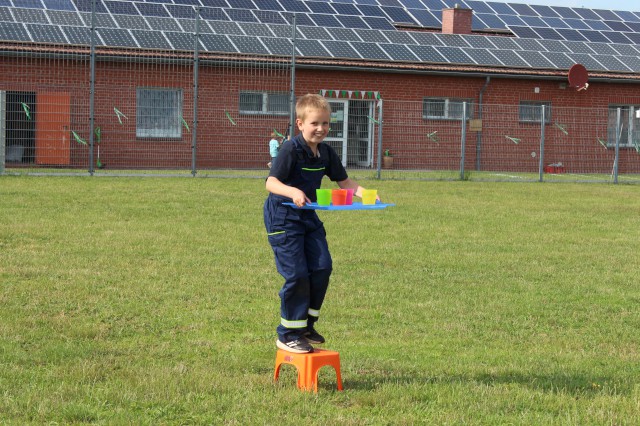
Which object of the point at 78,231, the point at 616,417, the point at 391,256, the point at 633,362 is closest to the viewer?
the point at 616,417

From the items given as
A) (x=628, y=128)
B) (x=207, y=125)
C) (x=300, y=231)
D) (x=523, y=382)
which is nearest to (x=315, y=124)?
(x=300, y=231)

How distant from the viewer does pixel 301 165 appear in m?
5.41

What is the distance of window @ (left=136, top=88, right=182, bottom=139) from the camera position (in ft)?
78.6

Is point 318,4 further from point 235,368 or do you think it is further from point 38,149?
point 235,368

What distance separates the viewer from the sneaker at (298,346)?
523 cm

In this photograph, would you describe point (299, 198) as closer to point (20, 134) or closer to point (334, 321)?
point (334, 321)

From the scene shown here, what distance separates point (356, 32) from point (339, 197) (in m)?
25.2

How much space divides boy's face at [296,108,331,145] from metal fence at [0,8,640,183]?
16.1 metres

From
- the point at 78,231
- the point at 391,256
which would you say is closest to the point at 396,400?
the point at 391,256

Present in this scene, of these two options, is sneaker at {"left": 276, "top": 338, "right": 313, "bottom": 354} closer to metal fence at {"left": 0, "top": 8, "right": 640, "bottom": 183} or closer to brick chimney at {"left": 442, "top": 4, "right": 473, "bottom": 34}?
metal fence at {"left": 0, "top": 8, "right": 640, "bottom": 183}

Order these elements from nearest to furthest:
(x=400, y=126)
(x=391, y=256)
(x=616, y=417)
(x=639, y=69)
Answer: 1. (x=616, y=417)
2. (x=391, y=256)
3. (x=400, y=126)
4. (x=639, y=69)

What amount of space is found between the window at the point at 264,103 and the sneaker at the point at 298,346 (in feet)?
64.6

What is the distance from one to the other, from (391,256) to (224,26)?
18.1 metres

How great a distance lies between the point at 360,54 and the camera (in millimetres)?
28047
